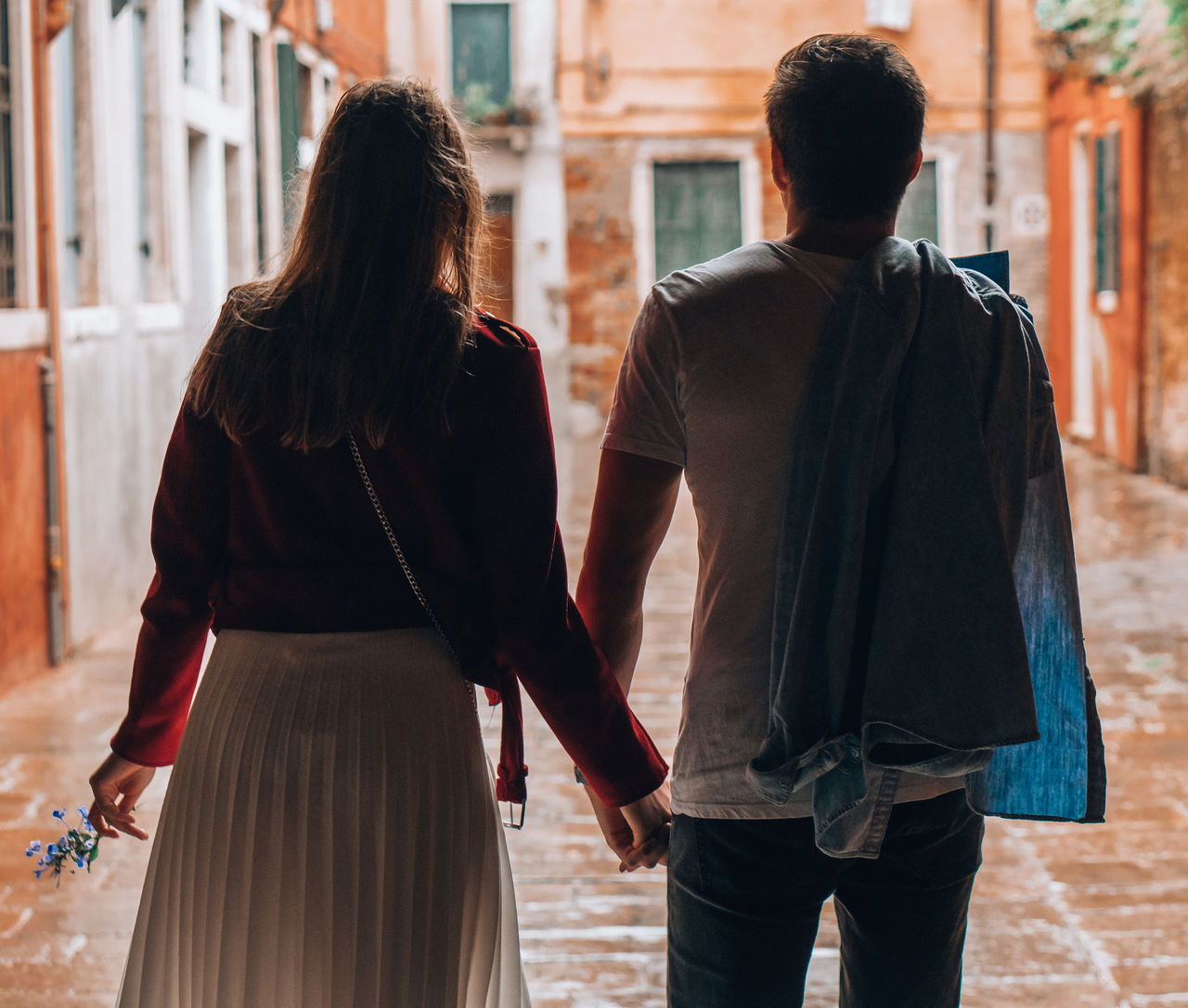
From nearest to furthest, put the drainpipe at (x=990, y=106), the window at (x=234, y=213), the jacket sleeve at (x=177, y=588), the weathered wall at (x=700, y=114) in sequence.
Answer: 1. the jacket sleeve at (x=177, y=588)
2. the window at (x=234, y=213)
3. the drainpipe at (x=990, y=106)
4. the weathered wall at (x=700, y=114)

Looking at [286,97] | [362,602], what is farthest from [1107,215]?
[362,602]

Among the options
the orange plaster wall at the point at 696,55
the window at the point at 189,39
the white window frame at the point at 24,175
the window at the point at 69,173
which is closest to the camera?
the white window frame at the point at 24,175

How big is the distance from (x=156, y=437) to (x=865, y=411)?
7.77m

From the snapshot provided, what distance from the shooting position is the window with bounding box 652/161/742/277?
18000mm

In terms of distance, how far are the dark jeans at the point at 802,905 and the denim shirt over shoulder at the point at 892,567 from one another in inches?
3.1

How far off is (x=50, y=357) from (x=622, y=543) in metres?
5.61

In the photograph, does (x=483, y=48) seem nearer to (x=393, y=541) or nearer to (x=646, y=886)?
(x=646, y=886)

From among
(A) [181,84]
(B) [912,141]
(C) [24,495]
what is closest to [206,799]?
(B) [912,141]

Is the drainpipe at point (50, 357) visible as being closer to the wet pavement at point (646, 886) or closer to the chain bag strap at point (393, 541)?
the wet pavement at point (646, 886)

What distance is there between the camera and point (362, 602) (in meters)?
1.85

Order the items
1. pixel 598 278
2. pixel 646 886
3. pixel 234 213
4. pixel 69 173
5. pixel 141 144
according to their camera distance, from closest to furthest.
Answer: pixel 646 886 → pixel 69 173 → pixel 141 144 → pixel 234 213 → pixel 598 278

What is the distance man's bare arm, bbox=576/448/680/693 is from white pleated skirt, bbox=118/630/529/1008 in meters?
0.20

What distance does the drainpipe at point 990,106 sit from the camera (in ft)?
57.0

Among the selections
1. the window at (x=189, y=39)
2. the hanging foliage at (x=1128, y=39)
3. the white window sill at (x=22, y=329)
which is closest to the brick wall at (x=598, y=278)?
the hanging foliage at (x=1128, y=39)
